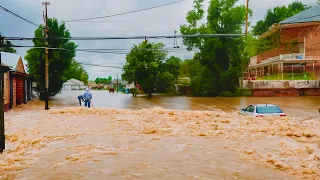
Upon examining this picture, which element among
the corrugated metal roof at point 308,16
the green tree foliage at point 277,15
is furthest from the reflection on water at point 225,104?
the green tree foliage at point 277,15

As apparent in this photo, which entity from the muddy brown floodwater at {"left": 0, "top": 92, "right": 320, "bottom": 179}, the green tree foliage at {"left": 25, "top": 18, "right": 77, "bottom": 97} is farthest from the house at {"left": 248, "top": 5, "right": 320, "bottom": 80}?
the muddy brown floodwater at {"left": 0, "top": 92, "right": 320, "bottom": 179}

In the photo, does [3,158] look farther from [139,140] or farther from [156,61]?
[156,61]

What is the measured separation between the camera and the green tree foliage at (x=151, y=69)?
6178 centimetres

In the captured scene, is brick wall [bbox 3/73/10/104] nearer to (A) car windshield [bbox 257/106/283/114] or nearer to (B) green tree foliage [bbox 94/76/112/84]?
(A) car windshield [bbox 257/106/283/114]

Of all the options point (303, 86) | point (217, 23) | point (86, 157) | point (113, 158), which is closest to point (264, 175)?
point (113, 158)

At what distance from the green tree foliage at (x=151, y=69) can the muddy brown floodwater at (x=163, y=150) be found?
42201 millimetres

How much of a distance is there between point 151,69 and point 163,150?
51.1m

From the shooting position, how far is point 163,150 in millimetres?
11852

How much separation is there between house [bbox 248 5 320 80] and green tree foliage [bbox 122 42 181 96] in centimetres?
1975

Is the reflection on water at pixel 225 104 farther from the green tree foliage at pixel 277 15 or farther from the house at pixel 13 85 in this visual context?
the green tree foliage at pixel 277 15

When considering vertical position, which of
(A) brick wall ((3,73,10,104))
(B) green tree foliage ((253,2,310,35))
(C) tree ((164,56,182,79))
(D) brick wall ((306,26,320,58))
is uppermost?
(B) green tree foliage ((253,2,310,35))

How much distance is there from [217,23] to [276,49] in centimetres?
1207

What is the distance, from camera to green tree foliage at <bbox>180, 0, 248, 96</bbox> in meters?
55.6

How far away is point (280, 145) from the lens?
1256 centimetres
